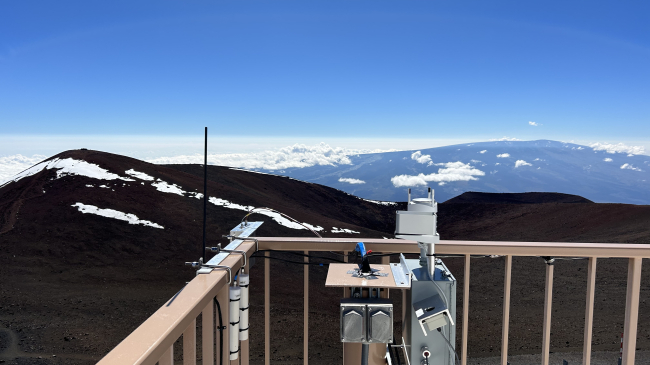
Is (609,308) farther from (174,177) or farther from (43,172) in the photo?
(43,172)

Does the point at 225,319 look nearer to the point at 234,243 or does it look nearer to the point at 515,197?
→ the point at 234,243

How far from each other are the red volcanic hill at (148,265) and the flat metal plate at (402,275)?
4.52 meters

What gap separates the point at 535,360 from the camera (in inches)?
227

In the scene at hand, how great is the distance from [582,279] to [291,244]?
10.0 meters

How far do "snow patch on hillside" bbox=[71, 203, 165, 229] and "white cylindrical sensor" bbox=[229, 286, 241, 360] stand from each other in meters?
12.3

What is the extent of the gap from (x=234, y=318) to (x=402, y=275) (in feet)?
2.41

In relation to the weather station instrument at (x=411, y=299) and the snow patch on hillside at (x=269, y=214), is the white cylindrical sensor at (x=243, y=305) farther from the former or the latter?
the snow patch on hillside at (x=269, y=214)

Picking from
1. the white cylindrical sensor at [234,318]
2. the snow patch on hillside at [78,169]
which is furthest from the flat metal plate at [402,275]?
the snow patch on hillside at [78,169]

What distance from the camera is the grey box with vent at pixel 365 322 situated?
171 centimetres

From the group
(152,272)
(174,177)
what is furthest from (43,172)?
(152,272)

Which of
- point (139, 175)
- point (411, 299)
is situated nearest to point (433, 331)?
point (411, 299)

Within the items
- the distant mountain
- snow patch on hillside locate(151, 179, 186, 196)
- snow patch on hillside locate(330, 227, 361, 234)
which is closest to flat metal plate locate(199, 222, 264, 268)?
snow patch on hillside locate(330, 227, 361, 234)

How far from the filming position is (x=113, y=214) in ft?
44.4

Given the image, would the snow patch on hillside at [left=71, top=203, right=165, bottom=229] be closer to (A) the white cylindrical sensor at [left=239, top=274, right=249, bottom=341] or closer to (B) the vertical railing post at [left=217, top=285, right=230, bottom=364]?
(A) the white cylindrical sensor at [left=239, top=274, right=249, bottom=341]
